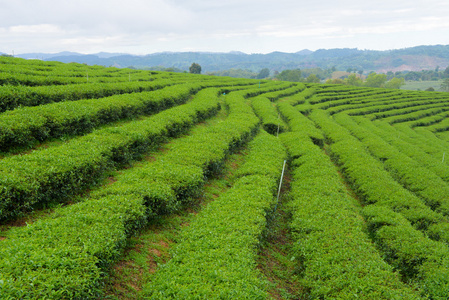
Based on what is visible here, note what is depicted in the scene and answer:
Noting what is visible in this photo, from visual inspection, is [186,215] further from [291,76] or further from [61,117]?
[291,76]

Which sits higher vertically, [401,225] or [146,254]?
[146,254]

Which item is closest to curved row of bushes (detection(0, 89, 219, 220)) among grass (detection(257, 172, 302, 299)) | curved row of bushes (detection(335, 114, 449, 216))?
grass (detection(257, 172, 302, 299))

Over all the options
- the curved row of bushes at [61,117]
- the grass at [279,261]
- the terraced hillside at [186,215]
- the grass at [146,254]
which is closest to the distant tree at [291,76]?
the terraced hillside at [186,215]

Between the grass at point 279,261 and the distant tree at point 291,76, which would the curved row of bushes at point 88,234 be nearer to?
the grass at point 279,261

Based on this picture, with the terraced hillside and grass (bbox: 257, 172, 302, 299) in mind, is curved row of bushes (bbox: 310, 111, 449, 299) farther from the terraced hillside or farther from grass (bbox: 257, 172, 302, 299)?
grass (bbox: 257, 172, 302, 299)

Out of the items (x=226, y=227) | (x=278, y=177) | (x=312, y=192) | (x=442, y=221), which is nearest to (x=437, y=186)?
(x=442, y=221)

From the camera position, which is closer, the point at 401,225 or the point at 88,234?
the point at 88,234

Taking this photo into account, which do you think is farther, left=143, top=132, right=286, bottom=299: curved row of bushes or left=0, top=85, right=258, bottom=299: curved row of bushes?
left=143, top=132, right=286, bottom=299: curved row of bushes

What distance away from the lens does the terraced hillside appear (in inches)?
228

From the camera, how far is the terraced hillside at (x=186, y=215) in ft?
19.0

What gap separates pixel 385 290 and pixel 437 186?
1169cm

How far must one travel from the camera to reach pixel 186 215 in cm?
989

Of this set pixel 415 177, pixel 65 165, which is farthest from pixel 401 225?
pixel 65 165

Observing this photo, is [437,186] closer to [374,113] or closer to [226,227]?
[226,227]
